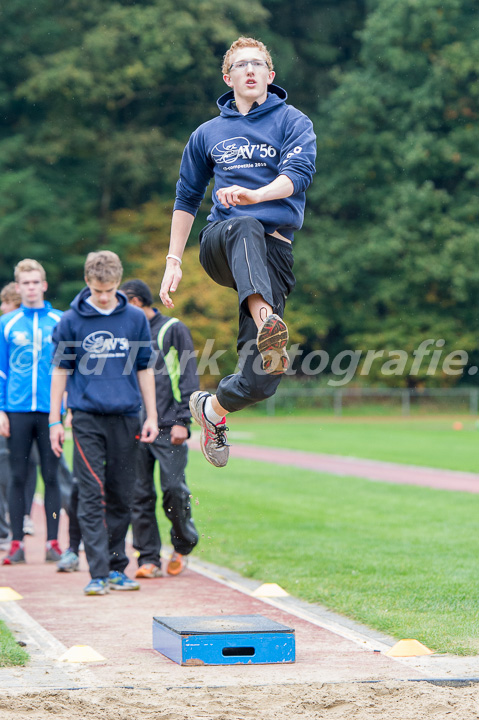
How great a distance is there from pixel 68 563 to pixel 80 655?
347 centimetres

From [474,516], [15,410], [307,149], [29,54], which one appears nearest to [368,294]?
[29,54]

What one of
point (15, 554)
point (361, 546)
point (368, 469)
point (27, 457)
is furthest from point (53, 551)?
point (368, 469)

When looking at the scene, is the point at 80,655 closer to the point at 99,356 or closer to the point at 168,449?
the point at 99,356

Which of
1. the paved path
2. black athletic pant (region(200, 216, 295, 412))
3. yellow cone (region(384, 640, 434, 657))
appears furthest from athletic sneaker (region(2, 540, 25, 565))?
the paved path

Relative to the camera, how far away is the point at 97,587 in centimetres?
788

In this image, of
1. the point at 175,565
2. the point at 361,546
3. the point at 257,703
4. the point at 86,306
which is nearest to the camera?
the point at 257,703

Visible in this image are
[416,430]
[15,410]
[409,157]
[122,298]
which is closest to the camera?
[122,298]

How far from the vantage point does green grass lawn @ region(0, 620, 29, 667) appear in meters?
5.54

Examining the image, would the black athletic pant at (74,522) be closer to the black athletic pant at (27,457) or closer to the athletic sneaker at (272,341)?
the black athletic pant at (27,457)

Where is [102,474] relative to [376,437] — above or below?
above

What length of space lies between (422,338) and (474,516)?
1393 inches

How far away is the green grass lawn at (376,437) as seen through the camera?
22.7m

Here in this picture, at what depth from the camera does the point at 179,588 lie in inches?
325

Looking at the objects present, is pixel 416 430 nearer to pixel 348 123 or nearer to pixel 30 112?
pixel 348 123
